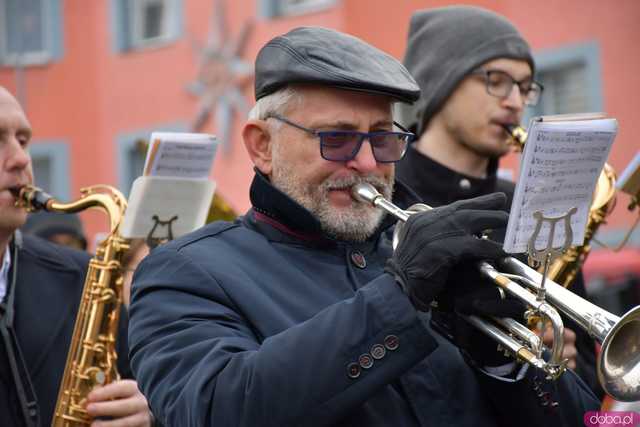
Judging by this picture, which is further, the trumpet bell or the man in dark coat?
the man in dark coat

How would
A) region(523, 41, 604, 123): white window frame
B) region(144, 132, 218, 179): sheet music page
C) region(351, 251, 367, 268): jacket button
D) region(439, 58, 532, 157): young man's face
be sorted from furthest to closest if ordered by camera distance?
region(523, 41, 604, 123): white window frame
region(439, 58, 532, 157): young man's face
region(144, 132, 218, 179): sheet music page
region(351, 251, 367, 268): jacket button

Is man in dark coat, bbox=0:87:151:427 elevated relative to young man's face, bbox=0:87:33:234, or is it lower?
lower

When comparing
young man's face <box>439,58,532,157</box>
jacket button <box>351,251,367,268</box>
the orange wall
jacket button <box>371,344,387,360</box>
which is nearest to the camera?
jacket button <box>371,344,387,360</box>

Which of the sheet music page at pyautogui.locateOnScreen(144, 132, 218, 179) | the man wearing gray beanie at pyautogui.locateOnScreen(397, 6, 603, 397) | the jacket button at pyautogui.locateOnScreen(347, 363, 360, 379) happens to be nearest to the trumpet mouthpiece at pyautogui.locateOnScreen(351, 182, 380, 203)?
the jacket button at pyautogui.locateOnScreen(347, 363, 360, 379)

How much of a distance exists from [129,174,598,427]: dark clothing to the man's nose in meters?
0.18

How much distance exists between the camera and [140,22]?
21.9 metres

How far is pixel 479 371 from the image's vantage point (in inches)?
126

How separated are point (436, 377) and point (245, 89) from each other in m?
16.0

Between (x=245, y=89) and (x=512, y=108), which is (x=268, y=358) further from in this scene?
(x=245, y=89)

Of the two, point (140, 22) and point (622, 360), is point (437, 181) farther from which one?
point (140, 22)

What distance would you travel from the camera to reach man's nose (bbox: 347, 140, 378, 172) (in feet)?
10.8

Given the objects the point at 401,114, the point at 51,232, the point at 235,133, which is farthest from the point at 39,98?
the point at 401,114

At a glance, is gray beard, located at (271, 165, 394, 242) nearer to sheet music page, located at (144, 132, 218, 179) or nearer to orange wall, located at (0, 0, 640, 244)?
sheet music page, located at (144, 132, 218, 179)

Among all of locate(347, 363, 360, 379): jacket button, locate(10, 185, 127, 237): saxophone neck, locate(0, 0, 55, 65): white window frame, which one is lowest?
locate(0, 0, 55, 65): white window frame
